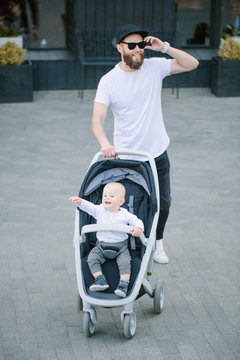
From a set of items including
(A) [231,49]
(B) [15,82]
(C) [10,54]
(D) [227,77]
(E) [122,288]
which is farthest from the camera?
(D) [227,77]

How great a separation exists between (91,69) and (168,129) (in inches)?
108

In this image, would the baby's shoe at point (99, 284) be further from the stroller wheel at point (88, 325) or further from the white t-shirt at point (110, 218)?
the white t-shirt at point (110, 218)

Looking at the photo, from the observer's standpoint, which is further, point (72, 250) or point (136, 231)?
point (72, 250)

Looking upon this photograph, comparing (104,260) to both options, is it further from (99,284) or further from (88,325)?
(88,325)

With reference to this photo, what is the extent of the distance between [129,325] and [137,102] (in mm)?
1895

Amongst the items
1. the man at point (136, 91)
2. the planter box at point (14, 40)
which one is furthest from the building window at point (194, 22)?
the man at point (136, 91)

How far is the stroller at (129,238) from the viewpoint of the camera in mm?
4816

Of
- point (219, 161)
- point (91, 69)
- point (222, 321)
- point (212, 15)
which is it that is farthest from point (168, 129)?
point (222, 321)

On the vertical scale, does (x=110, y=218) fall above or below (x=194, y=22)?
above

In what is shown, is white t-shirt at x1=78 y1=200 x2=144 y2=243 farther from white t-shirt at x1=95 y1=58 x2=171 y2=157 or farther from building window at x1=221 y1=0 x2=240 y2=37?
building window at x1=221 y1=0 x2=240 y2=37

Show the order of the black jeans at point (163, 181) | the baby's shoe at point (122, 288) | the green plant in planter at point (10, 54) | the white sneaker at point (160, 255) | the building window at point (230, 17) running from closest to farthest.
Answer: the baby's shoe at point (122, 288) → the black jeans at point (163, 181) → the white sneaker at point (160, 255) → the green plant in planter at point (10, 54) → the building window at point (230, 17)

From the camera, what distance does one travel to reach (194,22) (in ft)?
42.6

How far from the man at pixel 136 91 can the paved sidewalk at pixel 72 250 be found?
1.35 m

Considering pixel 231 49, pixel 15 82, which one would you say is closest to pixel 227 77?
pixel 231 49
